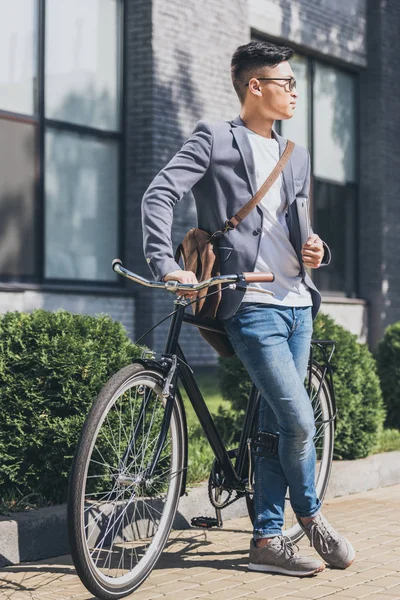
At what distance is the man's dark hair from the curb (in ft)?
7.16

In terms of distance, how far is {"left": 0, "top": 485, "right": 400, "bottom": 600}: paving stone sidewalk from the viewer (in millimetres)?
4789

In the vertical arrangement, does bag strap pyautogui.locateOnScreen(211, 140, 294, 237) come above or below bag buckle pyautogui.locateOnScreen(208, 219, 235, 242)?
above

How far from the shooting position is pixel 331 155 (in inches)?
683

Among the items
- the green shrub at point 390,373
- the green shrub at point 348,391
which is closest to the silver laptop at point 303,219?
the green shrub at point 348,391

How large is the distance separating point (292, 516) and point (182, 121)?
26.5 ft

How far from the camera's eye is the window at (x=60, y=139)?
1177 centimetres

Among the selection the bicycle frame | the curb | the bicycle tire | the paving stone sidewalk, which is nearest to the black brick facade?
the curb

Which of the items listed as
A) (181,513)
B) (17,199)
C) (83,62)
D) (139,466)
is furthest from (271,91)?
(83,62)

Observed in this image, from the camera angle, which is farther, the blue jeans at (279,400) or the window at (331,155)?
the window at (331,155)

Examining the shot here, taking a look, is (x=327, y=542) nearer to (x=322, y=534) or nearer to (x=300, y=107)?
(x=322, y=534)

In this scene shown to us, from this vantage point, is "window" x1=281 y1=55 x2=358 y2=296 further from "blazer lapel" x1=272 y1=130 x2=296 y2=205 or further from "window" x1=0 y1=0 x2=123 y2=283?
Result: "blazer lapel" x1=272 y1=130 x2=296 y2=205

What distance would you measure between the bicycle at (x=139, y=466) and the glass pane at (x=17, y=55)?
721 centimetres

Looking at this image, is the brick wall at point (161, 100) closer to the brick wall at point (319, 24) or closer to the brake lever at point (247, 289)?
the brick wall at point (319, 24)

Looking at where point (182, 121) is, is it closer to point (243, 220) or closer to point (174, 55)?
point (174, 55)
